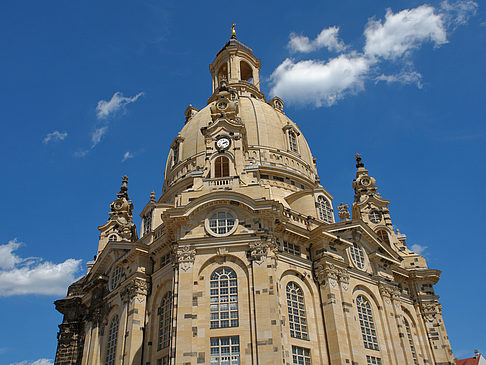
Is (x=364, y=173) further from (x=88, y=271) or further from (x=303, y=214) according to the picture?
(x=88, y=271)

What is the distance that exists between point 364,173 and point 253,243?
3100 cm

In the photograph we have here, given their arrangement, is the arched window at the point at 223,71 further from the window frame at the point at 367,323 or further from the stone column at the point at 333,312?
the window frame at the point at 367,323

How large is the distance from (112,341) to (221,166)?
58.7ft

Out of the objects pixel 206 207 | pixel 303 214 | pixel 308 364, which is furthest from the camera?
pixel 303 214

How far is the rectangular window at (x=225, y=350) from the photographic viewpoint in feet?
97.1

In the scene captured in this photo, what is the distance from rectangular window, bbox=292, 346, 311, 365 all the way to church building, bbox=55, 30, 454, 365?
0.38 feet

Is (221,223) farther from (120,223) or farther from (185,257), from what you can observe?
(120,223)

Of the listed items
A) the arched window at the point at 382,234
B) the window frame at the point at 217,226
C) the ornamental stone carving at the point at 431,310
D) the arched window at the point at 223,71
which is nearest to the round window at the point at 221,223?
the window frame at the point at 217,226

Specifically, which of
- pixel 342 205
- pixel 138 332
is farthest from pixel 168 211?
pixel 342 205

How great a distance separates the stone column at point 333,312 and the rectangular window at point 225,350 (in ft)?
26.5

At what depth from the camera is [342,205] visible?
4453cm

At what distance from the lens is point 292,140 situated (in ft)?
183

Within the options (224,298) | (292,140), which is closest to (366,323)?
(224,298)

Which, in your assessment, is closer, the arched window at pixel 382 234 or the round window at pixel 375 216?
the arched window at pixel 382 234
